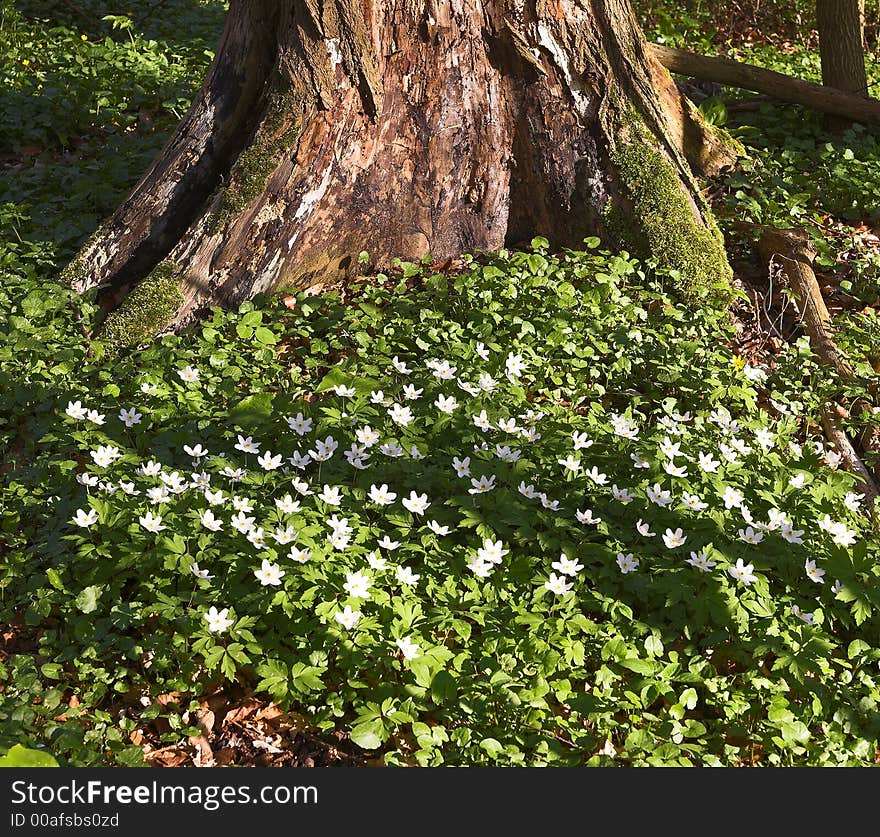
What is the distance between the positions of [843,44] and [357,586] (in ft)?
20.4

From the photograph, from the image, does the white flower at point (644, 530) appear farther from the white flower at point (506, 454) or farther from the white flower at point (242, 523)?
the white flower at point (242, 523)

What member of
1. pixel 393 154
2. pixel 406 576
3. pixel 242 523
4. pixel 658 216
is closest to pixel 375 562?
pixel 406 576

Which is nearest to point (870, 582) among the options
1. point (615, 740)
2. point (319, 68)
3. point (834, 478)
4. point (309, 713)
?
point (834, 478)

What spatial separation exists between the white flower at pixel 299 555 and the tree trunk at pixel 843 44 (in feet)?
19.6

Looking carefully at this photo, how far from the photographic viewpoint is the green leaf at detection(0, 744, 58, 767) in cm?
234

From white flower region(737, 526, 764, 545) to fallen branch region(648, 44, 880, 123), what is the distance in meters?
4.69

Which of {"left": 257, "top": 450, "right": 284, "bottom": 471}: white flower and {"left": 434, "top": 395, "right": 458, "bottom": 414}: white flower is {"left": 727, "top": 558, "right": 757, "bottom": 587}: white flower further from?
{"left": 257, "top": 450, "right": 284, "bottom": 471}: white flower

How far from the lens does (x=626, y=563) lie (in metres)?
3.27

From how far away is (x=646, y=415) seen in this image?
4.36 m

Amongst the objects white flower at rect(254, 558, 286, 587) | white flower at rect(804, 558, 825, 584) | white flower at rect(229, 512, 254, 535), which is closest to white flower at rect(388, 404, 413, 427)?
white flower at rect(229, 512, 254, 535)

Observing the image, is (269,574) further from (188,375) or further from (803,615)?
(803,615)

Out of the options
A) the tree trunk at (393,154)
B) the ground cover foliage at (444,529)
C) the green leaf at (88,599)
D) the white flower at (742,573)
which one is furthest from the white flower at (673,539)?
the tree trunk at (393,154)

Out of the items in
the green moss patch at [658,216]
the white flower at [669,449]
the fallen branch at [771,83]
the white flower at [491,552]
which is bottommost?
the white flower at [491,552]

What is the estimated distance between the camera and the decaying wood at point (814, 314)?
4.32 m
